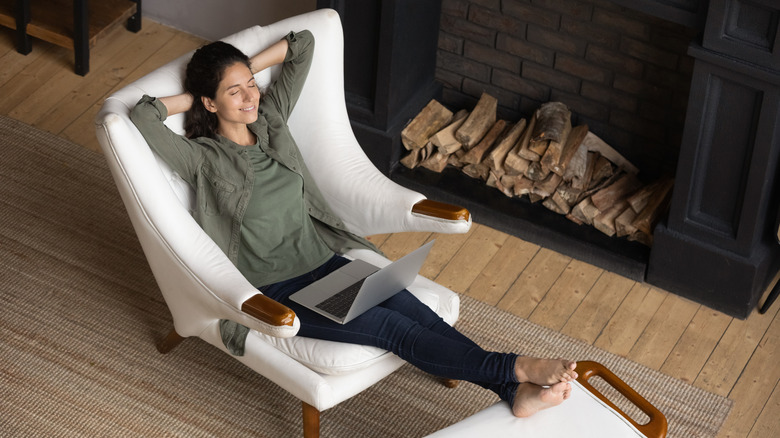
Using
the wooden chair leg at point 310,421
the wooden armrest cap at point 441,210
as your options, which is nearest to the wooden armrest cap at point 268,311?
the wooden chair leg at point 310,421

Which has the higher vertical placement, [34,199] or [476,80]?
[476,80]

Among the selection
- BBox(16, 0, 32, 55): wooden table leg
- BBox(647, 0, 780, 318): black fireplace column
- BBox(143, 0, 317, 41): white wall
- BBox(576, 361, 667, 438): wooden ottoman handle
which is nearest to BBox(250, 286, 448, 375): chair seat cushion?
BBox(576, 361, 667, 438): wooden ottoman handle

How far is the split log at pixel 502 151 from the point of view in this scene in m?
3.67

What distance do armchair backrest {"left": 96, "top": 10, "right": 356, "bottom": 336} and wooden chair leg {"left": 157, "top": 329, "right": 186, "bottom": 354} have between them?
19 centimetres

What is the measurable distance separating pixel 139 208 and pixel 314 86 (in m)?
0.67

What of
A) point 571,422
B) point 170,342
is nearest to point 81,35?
point 170,342

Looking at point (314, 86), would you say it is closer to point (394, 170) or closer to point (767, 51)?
point (394, 170)

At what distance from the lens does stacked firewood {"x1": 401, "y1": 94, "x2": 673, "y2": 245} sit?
11.6ft

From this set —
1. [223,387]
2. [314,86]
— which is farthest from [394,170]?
[223,387]

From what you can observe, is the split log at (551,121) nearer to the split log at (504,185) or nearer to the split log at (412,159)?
the split log at (504,185)

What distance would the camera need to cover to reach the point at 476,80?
3.89m

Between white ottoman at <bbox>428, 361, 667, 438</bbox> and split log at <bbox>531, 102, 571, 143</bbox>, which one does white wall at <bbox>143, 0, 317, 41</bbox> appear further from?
white ottoman at <bbox>428, 361, 667, 438</bbox>

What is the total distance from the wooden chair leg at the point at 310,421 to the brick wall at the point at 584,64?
1.57 metres

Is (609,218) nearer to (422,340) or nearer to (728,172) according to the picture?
(728,172)
